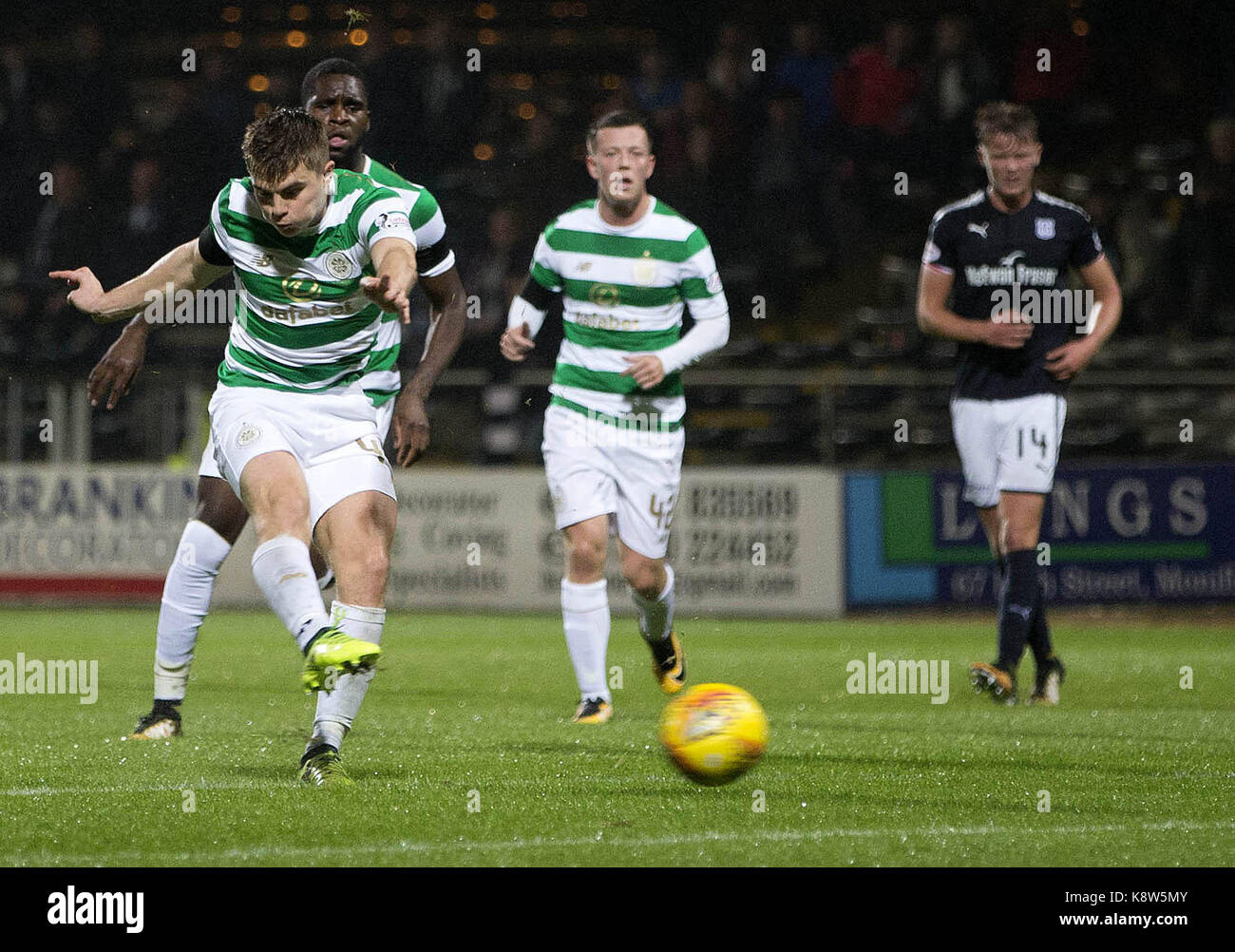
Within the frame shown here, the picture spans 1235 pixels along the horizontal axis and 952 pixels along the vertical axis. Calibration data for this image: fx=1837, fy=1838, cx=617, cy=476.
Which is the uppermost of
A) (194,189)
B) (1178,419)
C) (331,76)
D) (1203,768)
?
(194,189)

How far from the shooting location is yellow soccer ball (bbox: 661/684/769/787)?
193 inches

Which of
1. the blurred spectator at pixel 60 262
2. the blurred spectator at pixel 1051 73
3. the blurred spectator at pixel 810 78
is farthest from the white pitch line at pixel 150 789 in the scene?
the blurred spectator at pixel 1051 73

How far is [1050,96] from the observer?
16.3 m

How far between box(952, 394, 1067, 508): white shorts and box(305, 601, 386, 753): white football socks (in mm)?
3631

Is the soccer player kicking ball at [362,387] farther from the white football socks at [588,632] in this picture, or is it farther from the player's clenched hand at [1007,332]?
the player's clenched hand at [1007,332]

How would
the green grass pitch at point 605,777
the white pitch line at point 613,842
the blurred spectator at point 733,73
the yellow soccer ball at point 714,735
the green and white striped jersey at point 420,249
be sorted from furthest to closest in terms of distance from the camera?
1. the blurred spectator at point 733,73
2. the green and white striped jersey at point 420,249
3. the yellow soccer ball at point 714,735
4. the green grass pitch at point 605,777
5. the white pitch line at point 613,842

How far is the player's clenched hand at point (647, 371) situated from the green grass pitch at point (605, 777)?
51.9 inches

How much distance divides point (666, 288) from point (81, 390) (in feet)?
23.4

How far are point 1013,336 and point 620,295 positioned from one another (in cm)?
176

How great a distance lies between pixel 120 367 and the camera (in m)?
6.04

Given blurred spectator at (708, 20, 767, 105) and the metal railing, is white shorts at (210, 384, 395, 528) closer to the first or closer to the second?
the metal railing

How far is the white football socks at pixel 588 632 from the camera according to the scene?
7.22 m
